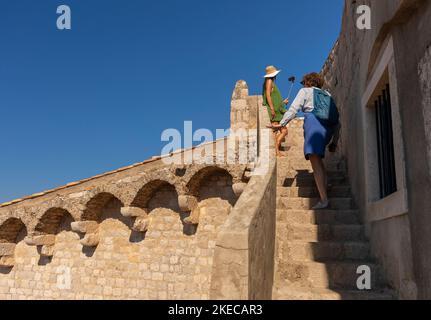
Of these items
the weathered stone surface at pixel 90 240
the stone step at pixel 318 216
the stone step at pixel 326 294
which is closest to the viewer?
the stone step at pixel 326 294

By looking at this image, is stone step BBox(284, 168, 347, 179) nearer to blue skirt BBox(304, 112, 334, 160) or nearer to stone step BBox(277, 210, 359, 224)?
blue skirt BBox(304, 112, 334, 160)

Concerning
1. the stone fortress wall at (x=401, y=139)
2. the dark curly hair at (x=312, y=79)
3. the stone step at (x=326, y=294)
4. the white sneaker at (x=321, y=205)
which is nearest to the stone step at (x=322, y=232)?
the stone fortress wall at (x=401, y=139)

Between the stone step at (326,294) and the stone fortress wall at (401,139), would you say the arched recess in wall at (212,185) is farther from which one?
the stone step at (326,294)

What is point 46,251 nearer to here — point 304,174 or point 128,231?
point 128,231

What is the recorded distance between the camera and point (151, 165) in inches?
269

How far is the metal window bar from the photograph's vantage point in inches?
119

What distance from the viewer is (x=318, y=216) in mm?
3750

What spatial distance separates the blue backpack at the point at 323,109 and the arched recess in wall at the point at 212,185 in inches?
96.1

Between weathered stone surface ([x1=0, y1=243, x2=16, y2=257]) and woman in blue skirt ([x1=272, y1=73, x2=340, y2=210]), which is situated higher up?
woman in blue skirt ([x1=272, y1=73, x2=340, y2=210])

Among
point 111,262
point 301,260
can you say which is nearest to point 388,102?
point 301,260

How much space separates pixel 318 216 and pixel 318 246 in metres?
0.55

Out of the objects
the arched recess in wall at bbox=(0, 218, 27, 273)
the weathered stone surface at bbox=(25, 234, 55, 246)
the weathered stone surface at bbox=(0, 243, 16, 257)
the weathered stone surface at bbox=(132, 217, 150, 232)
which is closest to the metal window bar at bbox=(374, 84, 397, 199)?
the weathered stone surface at bbox=(132, 217, 150, 232)

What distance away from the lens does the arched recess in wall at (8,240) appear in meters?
7.97
